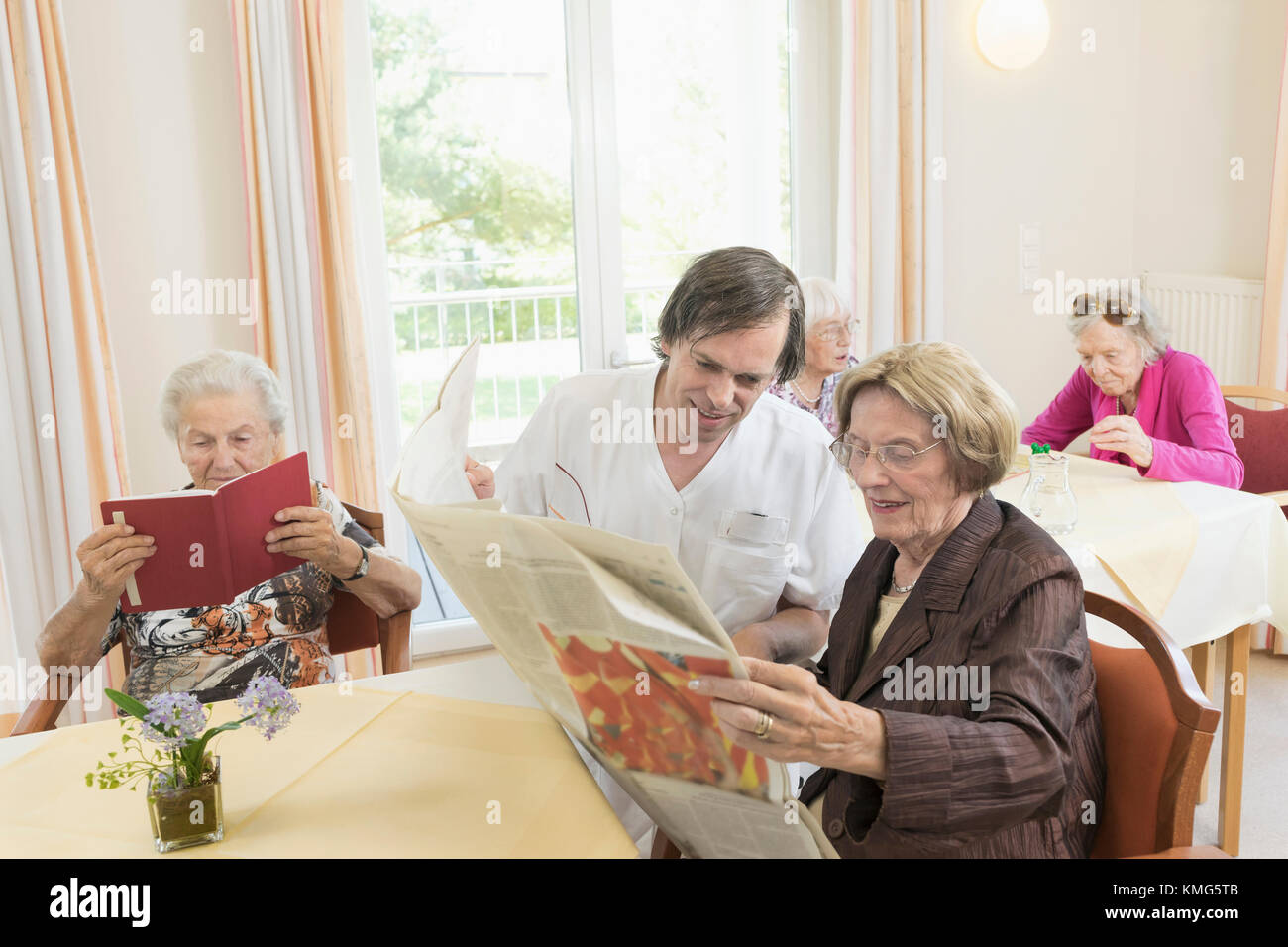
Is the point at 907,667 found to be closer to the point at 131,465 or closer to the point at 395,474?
the point at 395,474

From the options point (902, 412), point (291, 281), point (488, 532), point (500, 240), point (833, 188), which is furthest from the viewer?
point (833, 188)

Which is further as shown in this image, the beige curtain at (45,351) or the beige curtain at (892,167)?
the beige curtain at (892,167)

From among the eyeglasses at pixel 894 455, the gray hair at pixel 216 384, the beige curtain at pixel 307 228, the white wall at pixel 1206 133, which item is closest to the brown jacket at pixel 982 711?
the eyeglasses at pixel 894 455

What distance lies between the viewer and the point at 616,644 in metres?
1.00

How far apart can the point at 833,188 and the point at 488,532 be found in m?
3.27

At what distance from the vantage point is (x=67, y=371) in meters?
2.89

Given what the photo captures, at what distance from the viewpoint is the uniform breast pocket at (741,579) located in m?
1.69

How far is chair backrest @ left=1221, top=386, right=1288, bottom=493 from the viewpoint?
2973mm

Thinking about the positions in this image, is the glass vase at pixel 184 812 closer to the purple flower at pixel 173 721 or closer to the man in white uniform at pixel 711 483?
the purple flower at pixel 173 721

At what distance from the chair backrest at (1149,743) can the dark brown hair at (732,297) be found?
661 millimetres

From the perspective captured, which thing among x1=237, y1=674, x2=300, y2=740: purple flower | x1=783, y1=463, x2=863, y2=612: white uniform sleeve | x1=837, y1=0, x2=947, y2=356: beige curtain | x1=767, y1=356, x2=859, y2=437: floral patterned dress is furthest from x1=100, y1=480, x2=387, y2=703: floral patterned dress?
x1=837, y1=0, x2=947, y2=356: beige curtain

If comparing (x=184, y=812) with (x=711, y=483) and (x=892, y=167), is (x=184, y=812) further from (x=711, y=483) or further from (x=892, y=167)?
(x=892, y=167)

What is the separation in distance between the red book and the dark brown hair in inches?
29.9
